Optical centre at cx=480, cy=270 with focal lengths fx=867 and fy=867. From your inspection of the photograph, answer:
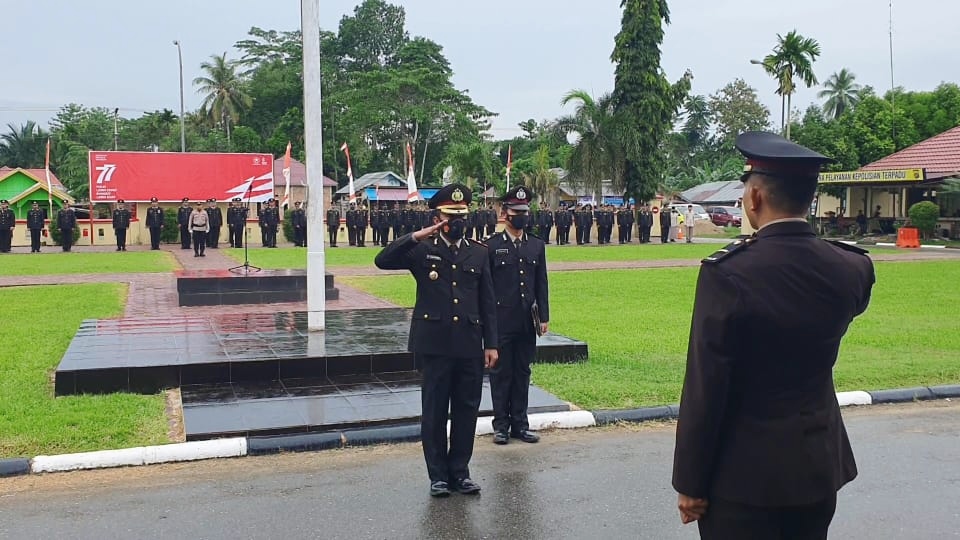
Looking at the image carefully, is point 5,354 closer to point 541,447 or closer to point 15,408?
point 15,408

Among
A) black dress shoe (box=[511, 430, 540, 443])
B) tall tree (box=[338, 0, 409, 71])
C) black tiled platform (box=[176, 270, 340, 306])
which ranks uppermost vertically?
tall tree (box=[338, 0, 409, 71])

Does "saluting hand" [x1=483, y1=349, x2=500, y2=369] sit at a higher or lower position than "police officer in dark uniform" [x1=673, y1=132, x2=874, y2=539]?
lower

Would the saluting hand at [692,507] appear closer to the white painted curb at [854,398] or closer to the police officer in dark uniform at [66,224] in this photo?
the white painted curb at [854,398]

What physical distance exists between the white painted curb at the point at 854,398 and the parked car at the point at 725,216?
148 feet

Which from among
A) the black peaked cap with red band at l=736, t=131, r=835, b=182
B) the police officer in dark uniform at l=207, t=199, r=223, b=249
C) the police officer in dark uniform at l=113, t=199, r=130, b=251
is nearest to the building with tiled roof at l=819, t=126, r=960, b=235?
the police officer in dark uniform at l=207, t=199, r=223, b=249

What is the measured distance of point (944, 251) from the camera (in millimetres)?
30469

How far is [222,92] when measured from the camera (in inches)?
2613

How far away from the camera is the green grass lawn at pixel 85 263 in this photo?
71.3ft

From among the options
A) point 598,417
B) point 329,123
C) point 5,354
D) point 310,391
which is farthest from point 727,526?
point 329,123

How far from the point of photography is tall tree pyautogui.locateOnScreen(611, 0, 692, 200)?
38.9 m

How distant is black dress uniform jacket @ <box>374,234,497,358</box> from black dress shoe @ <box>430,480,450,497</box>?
2.62ft

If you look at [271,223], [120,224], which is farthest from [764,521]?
[271,223]

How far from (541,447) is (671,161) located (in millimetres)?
74324

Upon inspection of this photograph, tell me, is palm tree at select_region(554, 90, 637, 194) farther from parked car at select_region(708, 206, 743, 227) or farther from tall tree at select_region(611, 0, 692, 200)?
parked car at select_region(708, 206, 743, 227)
